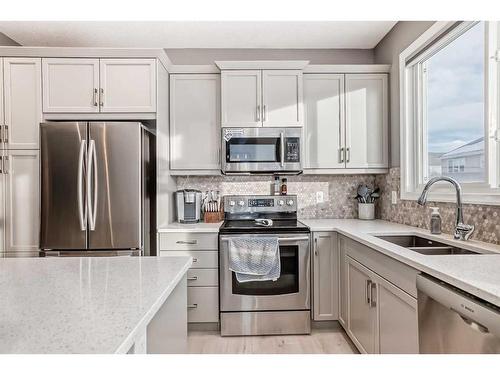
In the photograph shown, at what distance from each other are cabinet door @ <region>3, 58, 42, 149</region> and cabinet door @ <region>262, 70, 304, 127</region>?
1806 millimetres

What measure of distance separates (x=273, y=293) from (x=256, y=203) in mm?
885

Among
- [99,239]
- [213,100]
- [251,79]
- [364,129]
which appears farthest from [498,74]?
[99,239]

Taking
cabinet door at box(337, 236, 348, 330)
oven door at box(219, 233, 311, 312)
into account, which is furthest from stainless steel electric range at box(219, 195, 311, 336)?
cabinet door at box(337, 236, 348, 330)

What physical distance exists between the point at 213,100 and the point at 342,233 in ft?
5.22

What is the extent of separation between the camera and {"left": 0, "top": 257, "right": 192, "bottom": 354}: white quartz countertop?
24.2 inches

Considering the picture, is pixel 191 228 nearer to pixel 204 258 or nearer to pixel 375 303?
pixel 204 258

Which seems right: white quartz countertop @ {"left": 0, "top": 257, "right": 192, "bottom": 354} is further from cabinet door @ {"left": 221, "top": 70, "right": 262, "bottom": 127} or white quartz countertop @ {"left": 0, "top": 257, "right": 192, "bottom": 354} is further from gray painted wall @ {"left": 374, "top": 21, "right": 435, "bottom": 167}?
gray painted wall @ {"left": 374, "top": 21, "right": 435, "bottom": 167}

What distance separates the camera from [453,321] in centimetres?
117

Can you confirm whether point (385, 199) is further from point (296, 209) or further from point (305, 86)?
point (305, 86)

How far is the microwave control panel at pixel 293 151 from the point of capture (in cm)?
290

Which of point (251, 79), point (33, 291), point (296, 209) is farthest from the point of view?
point (296, 209)

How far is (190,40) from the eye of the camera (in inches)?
120

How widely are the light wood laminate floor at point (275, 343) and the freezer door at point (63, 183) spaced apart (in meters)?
1.15

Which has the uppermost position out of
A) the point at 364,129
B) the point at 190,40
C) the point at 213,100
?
the point at 190,40
